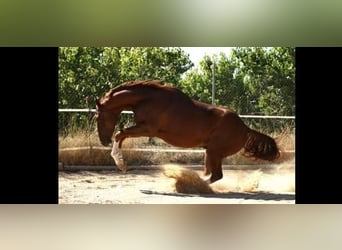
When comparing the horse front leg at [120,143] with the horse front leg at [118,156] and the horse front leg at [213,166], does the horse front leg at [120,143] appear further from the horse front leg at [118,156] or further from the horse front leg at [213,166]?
the horse front leg at [213,166]

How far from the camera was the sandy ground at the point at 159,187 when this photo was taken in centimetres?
454

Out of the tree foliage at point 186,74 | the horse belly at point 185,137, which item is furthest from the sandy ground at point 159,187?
the tree foliage at point 186,74

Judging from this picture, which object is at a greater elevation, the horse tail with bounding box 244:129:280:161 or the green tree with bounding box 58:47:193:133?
the green tree with bounding box 58:47:193:133

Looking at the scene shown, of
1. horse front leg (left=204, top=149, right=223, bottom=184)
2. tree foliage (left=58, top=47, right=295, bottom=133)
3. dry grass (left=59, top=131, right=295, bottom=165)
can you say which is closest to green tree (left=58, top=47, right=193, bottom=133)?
tree foliage (left=58, top=47, right=295, bottom=133)

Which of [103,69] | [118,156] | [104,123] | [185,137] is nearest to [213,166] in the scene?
[185,137]

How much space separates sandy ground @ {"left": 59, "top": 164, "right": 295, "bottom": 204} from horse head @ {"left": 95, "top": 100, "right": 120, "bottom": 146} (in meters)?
0.24

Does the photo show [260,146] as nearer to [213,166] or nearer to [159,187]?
[213,166]

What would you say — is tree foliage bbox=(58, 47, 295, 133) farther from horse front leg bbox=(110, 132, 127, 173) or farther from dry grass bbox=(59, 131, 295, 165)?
horse front leg bbox=(110, 132, 127, 173)

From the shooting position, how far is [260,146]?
14.9 feet

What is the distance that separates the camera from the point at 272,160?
456 centimetres

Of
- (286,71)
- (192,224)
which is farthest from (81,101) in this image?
(286,71)

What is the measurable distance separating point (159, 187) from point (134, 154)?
0.29 meters

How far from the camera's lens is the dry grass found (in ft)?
14.9

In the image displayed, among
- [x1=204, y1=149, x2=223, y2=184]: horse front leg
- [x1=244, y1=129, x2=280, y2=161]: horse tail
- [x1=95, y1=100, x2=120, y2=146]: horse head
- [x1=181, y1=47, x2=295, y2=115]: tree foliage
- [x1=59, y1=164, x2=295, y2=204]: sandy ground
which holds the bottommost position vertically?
[x1=59, y1=164, x2=295, y2=204]: sandy ground
